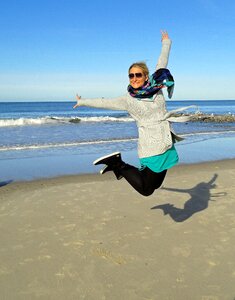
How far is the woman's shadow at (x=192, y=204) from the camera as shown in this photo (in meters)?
6.27

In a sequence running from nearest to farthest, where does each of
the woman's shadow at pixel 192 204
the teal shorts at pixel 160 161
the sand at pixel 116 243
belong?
the sand at pixel 116 243 < the teal shorts at pixel 160 161 < the woman's shadow at pixel 192 204

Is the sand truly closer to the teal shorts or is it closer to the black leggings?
the black leggings

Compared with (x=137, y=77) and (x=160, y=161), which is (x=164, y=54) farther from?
(x=160, y=161)

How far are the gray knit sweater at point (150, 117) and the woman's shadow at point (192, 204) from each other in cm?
205

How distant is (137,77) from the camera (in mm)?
4277

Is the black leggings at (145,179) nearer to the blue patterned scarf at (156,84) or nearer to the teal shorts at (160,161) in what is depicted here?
the teal shorts at (160,161)

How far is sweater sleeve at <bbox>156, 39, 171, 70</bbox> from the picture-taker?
14.7 ft

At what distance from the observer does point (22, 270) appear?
4258mm

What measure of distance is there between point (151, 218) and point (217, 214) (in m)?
1.17

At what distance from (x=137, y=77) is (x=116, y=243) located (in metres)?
2.30

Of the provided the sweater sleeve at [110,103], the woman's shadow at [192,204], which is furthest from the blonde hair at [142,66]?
the woman's shadow at [192,204]

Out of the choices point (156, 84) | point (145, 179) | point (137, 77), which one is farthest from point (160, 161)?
point (137, 77)

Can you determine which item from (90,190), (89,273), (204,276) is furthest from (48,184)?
(204,276)

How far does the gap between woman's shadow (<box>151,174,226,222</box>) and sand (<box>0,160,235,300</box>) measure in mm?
18
